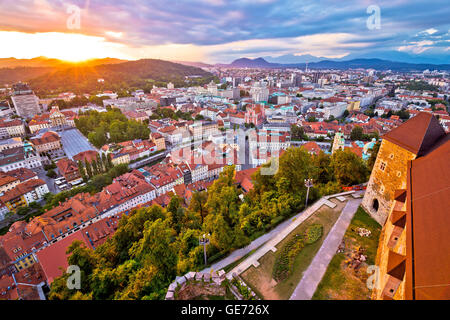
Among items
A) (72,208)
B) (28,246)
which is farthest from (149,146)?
(28,246)

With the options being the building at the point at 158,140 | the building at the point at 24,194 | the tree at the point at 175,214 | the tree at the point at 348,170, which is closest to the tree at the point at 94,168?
the building at the point at 24,194

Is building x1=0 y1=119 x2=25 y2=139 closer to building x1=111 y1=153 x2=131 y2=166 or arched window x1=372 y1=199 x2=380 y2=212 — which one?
building x1=111 y1=153 x2=131 y2=166

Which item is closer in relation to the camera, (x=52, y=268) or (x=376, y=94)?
(x=52, y=268)

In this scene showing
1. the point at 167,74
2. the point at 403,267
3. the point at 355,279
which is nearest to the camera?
the point at 403,267

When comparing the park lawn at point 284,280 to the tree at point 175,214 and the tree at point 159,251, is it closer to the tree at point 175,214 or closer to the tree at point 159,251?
the tree at point 159,251

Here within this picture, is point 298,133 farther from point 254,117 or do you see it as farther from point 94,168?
point 94,168

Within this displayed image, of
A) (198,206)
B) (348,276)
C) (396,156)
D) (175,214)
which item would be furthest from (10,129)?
(396,156)
